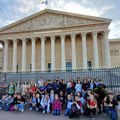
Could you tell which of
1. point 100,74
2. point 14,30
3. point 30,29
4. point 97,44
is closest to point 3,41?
point 14,30

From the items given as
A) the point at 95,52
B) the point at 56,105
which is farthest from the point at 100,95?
the point at 95,52

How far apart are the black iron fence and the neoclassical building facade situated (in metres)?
13.1

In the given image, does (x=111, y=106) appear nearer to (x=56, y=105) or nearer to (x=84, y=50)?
(x=56, y=105)

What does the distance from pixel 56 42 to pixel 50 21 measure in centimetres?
438

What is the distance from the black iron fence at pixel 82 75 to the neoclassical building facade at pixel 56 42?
13146 millimetres

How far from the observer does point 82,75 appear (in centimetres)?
1719

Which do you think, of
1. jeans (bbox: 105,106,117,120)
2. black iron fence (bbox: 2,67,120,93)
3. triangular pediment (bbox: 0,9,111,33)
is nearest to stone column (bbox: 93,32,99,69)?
triangular pediment (bbox: 0,9,111,33)

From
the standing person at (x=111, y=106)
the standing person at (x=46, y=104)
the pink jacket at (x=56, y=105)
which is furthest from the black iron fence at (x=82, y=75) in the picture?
the standing person at (x=46, y=104)

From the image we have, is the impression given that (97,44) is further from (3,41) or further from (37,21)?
(3,41)

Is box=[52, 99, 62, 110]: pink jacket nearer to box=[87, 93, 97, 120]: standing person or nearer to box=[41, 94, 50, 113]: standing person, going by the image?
box=[41, 94, 50, 113]: standing person

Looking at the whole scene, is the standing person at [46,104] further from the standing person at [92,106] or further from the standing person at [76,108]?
the standing person at [92,106]

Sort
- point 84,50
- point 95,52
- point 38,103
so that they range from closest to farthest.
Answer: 1. point 38,103
2. point 95,52
3. point 84,50

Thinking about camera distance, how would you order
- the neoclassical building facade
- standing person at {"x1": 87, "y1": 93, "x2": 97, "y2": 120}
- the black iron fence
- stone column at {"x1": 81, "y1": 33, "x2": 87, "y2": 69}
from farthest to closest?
the neoclassical building facade < stone column at {"x1": 81, "y1": 33, "x2": 87, "y2": 69} < the black iron fence < standing person at {"x1": 87, "y1": 93, "x2": 97, "y2": 120}

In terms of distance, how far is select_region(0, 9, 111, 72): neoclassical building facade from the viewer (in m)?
30.9
